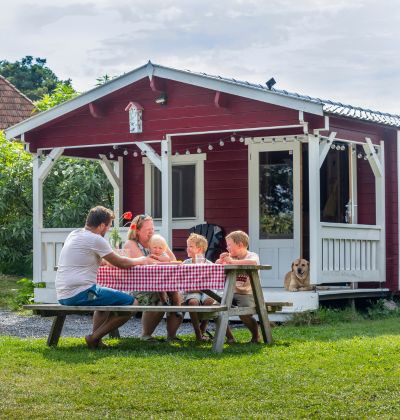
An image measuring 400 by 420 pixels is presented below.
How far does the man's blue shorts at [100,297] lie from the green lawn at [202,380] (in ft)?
1.48

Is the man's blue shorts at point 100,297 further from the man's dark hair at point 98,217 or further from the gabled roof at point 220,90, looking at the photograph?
the gabled roof at point 220,90

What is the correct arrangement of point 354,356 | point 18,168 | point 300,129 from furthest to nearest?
point 18,168 < point 300,129 < point 354,356

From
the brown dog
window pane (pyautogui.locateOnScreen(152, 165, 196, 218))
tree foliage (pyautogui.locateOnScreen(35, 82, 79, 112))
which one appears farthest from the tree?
the brown dog

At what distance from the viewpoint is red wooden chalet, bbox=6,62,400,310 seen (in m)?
14.6

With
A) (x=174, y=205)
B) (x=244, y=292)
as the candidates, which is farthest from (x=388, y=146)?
(x=244, y=292)

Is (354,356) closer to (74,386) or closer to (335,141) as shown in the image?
(74,386)

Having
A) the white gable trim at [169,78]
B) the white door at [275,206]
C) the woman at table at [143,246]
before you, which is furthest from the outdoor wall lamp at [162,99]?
the woman at table at [143,246]

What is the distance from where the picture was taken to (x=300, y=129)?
1584cm

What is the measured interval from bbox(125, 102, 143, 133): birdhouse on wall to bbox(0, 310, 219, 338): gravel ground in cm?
276

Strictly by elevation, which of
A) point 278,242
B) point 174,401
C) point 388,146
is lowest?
point 174,401

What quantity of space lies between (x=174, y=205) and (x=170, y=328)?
6.91 metres

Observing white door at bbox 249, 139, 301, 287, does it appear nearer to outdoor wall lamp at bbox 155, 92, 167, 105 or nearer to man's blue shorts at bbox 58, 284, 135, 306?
outdoor wall lamp at bbox 155, 92, 167, 105

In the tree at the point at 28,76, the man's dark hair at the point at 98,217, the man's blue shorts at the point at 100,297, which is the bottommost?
the man's blue shorts at the point at 100,297

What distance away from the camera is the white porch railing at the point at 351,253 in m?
14.6
